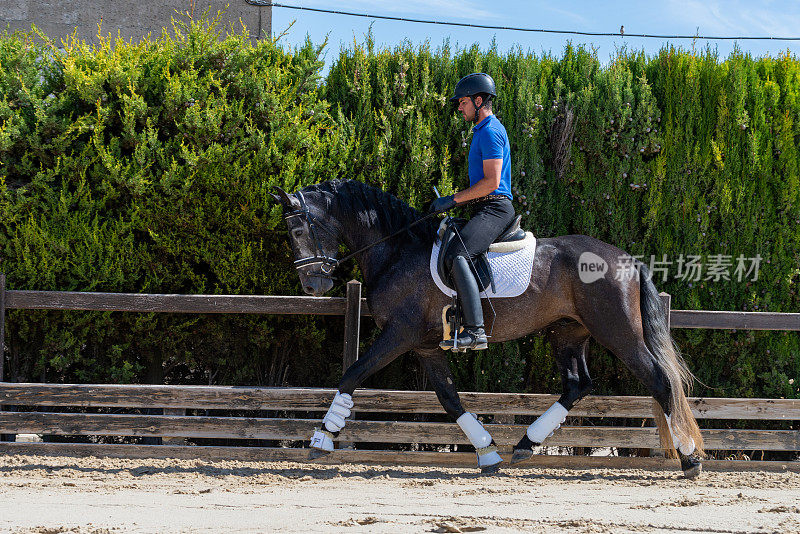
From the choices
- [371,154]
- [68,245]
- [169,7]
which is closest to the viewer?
[68,245]

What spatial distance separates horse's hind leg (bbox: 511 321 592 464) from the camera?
5918mm

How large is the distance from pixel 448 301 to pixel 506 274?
1.63 ft

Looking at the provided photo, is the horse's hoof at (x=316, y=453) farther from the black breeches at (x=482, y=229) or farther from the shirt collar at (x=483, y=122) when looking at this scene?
the shirt collar at (x=483, y=122)

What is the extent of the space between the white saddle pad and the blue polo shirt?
1.66ft

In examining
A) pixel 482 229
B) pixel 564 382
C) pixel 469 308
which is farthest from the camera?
pixel 564 382

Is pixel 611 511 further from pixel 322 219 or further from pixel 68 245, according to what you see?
pixel 68 245

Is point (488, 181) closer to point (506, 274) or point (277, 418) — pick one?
point (506, 274)

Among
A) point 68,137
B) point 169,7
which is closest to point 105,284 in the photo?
point 68,137

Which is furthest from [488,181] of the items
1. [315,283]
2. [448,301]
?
[315,283]

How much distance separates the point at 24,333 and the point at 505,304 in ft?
14.0

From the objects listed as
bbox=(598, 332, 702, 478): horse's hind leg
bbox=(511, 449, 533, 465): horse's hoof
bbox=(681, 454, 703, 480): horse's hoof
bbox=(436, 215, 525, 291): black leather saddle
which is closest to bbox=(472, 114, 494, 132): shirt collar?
bbox=(436, 215, 525, 291): black leather saddle

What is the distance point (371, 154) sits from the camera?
22.4 feet

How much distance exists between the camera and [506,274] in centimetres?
566

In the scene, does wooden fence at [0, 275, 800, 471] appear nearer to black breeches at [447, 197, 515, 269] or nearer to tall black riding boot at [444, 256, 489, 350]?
tall black riding boot at [444, 256, 489, 350]
